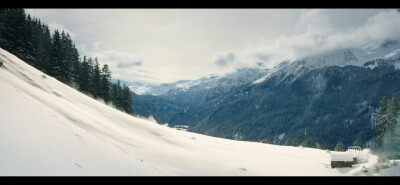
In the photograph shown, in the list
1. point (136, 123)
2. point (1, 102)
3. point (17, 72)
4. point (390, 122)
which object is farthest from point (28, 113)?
point (390, 122)

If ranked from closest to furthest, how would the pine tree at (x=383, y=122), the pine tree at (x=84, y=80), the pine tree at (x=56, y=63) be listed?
the pine tree at (x=383, y=122) < the pine tree at (x=56, y=63) < the pine tree at (x=84, y=80)

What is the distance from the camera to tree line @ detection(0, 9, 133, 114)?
42812 millimetres

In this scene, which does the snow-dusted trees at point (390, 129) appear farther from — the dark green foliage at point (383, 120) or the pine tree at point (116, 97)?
the pine tree at point (116, 97)

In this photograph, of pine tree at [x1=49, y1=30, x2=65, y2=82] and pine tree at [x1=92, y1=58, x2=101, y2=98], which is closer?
pine tree at [x1=49, y1=30, x2=65, y2=82]

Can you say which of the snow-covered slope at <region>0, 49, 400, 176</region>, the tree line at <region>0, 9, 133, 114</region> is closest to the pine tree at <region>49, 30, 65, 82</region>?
the tree line at <region>0, 9, 133, 114</region>

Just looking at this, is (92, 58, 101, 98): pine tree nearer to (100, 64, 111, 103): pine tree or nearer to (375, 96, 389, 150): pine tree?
(100, 64, 111, 103): pine tree

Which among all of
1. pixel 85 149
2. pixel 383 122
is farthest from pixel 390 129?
pixel 85 149

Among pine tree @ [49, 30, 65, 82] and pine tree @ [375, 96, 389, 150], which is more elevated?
pine tree @ [49, 30, 65, 82]

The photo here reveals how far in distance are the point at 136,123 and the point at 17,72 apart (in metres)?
8.20

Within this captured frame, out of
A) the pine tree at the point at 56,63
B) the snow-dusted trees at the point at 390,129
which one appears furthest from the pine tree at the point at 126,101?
the snow-dusted trees at the point at 390,129

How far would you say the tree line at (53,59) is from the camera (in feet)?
140

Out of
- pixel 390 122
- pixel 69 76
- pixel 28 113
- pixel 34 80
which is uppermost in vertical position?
pixel 69 76
